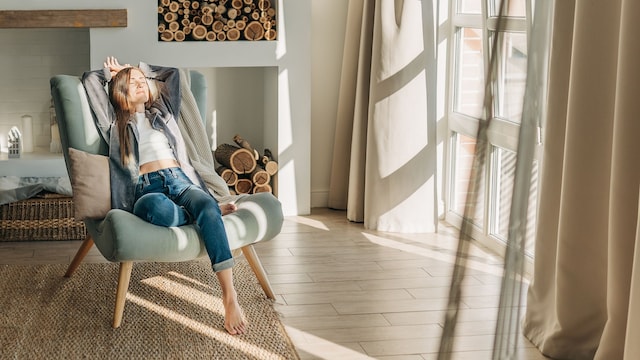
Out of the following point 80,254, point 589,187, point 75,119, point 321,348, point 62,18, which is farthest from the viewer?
point 62,18

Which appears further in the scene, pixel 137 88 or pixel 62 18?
pixel 62 18

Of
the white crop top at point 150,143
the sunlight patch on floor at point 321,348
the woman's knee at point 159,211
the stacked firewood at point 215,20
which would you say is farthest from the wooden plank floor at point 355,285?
the stacked firewood at point 215,20

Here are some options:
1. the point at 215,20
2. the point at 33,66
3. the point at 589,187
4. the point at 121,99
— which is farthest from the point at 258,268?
the point at 33,66

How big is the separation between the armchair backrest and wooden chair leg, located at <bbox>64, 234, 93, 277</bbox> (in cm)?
36

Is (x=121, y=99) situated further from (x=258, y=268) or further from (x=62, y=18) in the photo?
(x=62, y=18)

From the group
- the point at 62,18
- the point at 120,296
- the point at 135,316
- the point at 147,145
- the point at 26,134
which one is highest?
the point at 62,18

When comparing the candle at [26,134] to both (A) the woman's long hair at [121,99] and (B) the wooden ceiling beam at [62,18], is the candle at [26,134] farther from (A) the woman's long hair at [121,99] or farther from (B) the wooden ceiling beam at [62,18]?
(A) the woman's long hair at [121,99]

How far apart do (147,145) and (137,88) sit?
261 mm

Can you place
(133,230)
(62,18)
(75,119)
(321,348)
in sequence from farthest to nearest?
1. (62,18)
2. (75,119)
3. (133,230)
4. (321,348)

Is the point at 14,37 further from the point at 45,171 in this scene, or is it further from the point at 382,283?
the point at 382,283

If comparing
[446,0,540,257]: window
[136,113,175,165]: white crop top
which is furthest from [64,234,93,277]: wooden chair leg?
[446,0,540,257]: window

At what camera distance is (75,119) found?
3.35m

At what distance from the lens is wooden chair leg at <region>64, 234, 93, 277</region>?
3464 millimetres

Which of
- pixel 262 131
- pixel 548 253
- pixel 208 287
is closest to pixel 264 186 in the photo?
pixel 262 131
